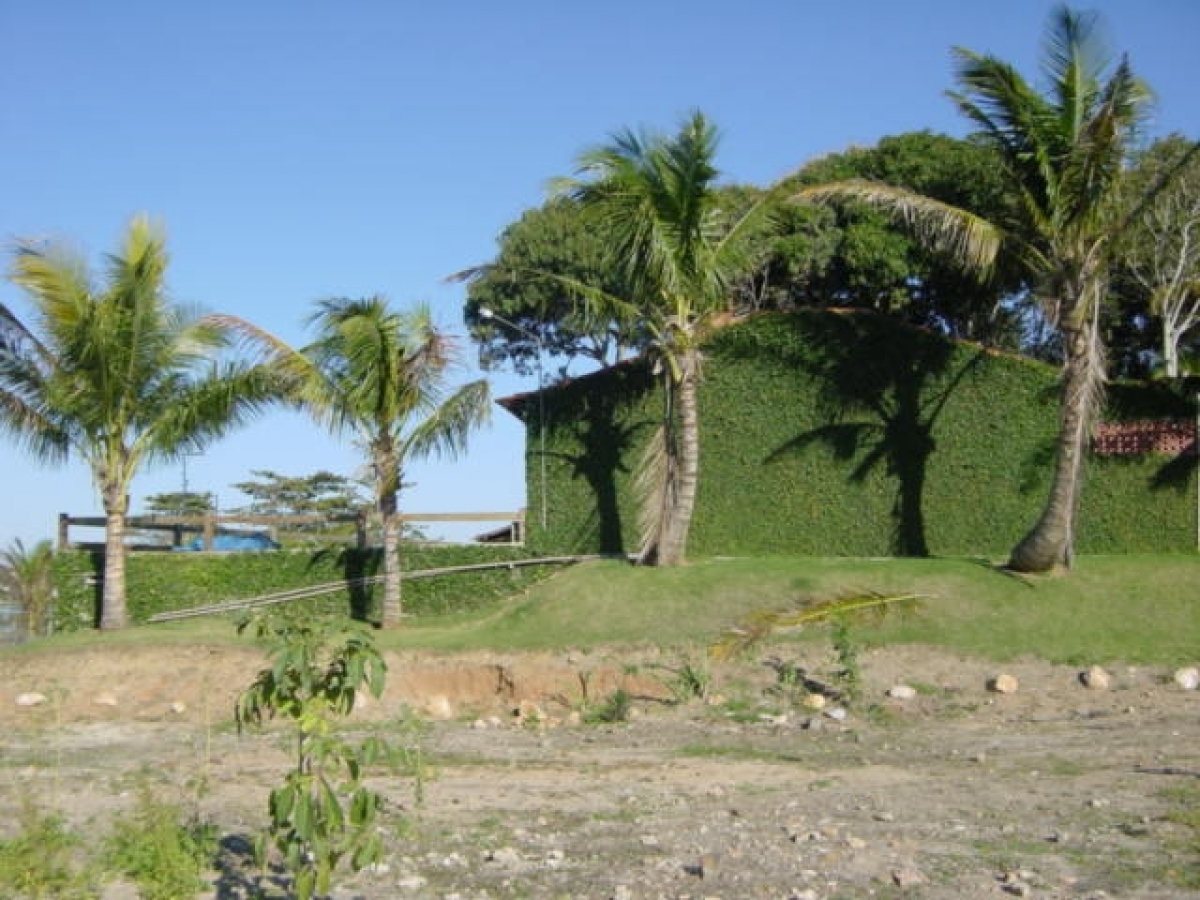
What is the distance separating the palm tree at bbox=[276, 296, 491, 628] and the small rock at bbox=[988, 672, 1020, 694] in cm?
A: 940

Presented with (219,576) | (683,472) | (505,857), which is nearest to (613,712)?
(683,472)

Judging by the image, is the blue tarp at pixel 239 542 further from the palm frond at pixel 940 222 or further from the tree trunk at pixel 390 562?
the palm frond at pixel 940 222

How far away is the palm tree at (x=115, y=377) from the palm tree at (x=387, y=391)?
1.51m

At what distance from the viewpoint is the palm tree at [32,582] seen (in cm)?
2398

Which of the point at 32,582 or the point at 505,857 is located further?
the point at 32,582

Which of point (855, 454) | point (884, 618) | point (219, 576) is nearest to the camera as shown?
point (884, 618)

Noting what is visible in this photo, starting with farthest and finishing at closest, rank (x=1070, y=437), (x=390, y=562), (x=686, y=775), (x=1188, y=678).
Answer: (x=390, y=562), (x=1070, y=437), (x=1188, y=678), (x=686, y=775)

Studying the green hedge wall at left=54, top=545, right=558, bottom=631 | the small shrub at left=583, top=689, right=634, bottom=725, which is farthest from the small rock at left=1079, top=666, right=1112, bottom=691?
the green hedge wall at left=54, top=545, right=558, bottom=631

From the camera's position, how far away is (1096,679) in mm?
15633

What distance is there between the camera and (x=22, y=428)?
21.7 m

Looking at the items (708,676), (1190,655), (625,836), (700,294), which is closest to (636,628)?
(708,676)

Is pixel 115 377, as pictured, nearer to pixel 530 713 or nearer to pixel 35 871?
pixel 530 713

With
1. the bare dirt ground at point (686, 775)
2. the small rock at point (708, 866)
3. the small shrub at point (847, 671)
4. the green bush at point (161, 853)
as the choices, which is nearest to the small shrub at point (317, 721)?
the bare dirt ground at point (686, 775)

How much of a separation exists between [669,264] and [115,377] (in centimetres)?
952
